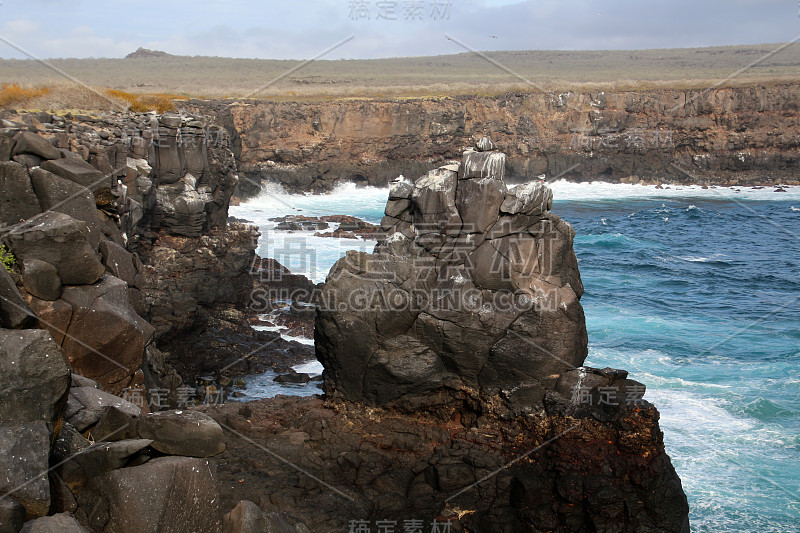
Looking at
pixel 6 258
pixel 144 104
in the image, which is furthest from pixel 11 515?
pixel 144 104

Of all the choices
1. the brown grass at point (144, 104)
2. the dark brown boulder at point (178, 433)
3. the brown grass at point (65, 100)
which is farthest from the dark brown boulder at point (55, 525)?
the brown grass at point (144, 104)

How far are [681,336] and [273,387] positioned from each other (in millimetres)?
12625

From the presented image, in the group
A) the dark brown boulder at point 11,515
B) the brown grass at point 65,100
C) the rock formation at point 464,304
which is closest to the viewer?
the dark brown boulder at point 11,515

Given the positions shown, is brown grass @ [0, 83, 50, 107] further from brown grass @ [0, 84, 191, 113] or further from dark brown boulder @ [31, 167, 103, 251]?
dark brown boulder @ [31, 167, 103, 251]

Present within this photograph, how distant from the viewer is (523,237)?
11852 millimetres

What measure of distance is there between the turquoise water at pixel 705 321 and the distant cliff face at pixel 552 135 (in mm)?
7246

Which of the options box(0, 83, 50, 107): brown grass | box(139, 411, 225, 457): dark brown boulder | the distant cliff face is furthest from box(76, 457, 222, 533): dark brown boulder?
the distant cliff face

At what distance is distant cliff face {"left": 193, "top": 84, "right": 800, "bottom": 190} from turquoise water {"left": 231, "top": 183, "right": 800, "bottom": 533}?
7.25 m

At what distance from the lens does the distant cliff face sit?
55.2m

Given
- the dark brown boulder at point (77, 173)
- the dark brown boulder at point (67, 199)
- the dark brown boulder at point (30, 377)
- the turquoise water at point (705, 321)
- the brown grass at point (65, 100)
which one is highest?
the brown grass at point (65, 100)

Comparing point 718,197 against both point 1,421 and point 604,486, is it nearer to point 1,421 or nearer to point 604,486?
point 604,486

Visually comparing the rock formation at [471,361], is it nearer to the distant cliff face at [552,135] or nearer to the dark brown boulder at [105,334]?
the dark brown boulder at [105,334]

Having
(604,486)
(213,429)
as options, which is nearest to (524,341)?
(604,486)

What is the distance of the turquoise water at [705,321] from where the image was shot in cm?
1262
